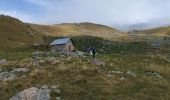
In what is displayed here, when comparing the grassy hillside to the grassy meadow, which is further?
the grassy hillside

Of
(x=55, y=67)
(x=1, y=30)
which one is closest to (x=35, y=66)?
(x=55, y=67)

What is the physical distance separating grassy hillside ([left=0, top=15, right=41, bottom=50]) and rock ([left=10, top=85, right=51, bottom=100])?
7491cm

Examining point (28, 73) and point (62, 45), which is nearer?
point (28, 73)

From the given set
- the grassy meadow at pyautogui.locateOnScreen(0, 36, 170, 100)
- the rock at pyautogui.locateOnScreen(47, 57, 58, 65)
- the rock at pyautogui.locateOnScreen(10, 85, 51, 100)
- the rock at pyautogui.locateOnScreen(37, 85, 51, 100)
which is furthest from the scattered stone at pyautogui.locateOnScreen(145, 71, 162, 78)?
the rock at pyautogui.locateOnScreen(10, 85, 51, 100)

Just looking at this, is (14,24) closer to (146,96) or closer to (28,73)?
(28,73)

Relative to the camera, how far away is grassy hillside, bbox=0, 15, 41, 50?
4744 inches

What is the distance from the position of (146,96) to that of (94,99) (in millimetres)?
5542

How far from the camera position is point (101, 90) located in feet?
137

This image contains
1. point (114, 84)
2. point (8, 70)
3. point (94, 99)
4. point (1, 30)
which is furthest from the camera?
point (1, 30)

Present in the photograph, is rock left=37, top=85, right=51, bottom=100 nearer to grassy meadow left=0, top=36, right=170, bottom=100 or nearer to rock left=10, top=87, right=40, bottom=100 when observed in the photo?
rock left=10, top=87, right=40, bottom=100

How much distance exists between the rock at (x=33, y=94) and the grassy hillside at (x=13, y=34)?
2949 inches

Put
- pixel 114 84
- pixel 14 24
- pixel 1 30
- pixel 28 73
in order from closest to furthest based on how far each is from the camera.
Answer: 1. pixel 114 84
2. pixel 28 73
3. pixel 1 30
4. pixel 14 24

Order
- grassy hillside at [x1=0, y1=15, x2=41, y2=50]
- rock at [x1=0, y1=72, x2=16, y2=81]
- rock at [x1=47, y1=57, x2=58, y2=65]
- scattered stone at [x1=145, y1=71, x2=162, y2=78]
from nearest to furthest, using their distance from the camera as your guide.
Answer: rock at [x1=0, y1=72, x2=16, y2=81] < scattered stone at [x1=145, y1=71, x2=162, y2=78] < rock at [x1=47, y1=57, x2=58, y2=65] < grassy hillside at [x1=0, y1=15, x2=41, y2=50]

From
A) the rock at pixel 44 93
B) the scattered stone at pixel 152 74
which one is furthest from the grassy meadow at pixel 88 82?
the scattered stone at pixel 152 74
